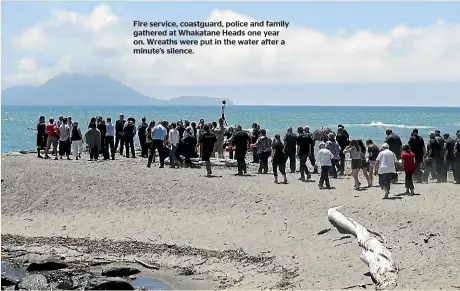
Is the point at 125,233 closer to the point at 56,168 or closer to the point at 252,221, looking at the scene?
the point at 252,221

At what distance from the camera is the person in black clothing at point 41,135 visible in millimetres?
25844

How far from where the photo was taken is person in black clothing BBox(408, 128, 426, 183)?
21.9 m

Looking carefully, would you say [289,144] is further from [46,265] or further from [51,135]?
→ [46,265]

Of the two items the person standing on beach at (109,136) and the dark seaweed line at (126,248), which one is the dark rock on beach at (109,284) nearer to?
the dark seaweed line at (126,248)

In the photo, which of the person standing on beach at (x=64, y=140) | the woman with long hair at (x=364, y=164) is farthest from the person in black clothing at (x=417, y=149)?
the person standing on beach at (x=64, y=140)

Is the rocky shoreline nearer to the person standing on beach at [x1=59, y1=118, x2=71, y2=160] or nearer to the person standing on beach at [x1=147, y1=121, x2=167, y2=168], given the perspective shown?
the person standing on beach at [x1=147, y1=121, x2=167, y2=168]

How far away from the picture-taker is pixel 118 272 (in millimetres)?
13617

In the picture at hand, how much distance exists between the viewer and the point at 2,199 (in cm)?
1995

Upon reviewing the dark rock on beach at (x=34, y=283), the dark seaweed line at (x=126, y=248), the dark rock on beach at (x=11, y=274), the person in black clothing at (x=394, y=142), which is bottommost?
the dark rock on beach at (x=11, y=274)

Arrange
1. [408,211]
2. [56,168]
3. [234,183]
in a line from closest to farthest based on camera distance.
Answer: [408,211] → [234,183] → [56,168]

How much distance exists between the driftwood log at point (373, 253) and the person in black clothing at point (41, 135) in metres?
Answer: 13.3

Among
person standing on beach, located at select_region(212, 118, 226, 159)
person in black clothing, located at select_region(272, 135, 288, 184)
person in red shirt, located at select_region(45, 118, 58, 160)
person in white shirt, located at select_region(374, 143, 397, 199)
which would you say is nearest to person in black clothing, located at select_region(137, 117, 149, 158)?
person standing on beach, located at select_region(212, 118, 226, 159)

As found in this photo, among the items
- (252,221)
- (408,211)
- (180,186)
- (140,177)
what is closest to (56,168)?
(140,177)

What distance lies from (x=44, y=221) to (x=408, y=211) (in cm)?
898
